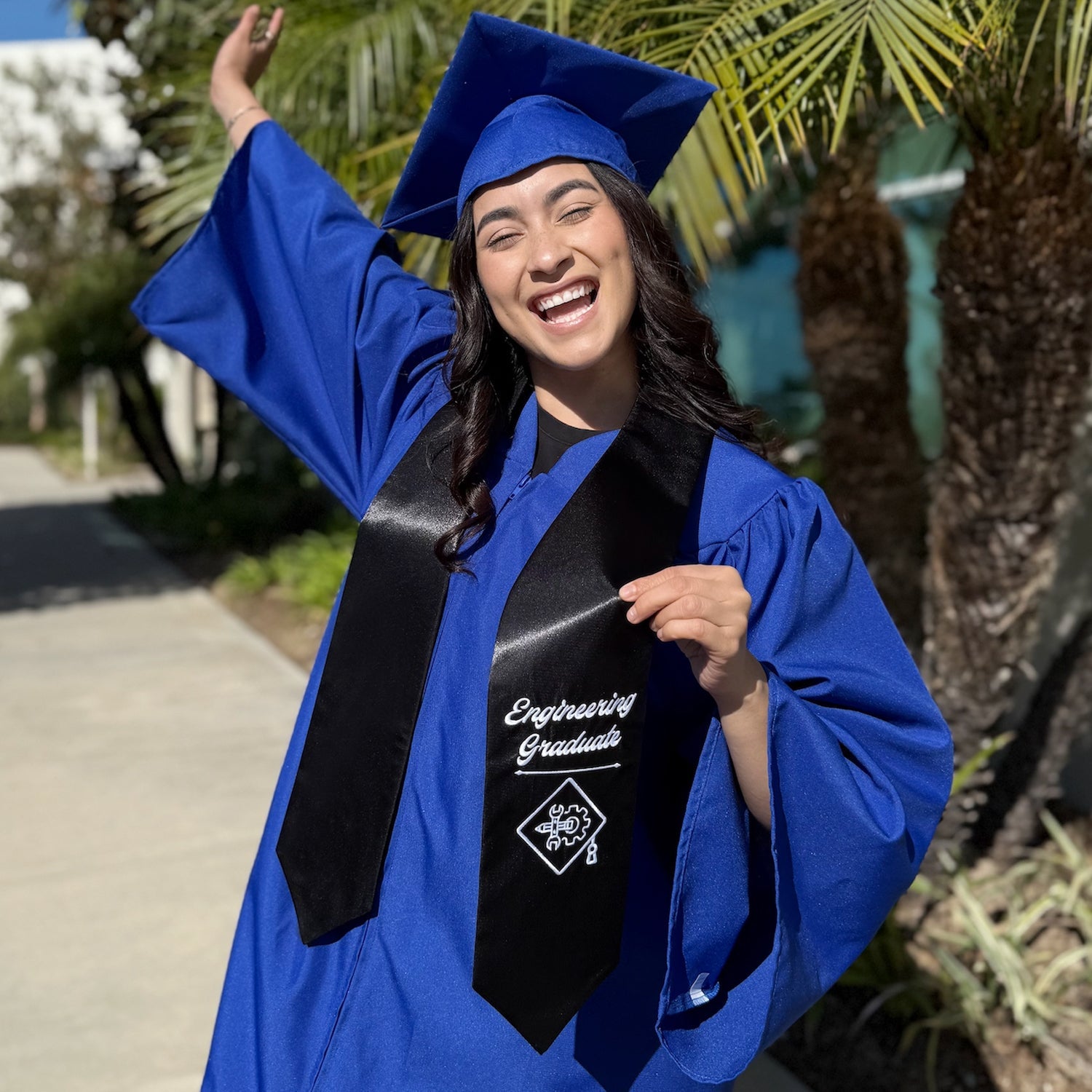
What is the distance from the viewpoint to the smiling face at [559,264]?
1589mm

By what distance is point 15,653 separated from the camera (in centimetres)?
714

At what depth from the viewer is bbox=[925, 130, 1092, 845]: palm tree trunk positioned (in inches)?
120

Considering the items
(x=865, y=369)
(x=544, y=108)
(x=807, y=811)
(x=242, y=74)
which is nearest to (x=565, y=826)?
(x=807, y=811)

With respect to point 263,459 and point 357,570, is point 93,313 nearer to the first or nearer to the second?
point 263,459

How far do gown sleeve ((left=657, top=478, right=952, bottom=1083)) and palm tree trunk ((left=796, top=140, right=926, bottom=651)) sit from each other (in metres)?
2.47

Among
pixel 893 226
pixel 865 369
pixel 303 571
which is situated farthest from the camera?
pixel 303 571

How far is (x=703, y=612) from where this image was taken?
1.27 meters

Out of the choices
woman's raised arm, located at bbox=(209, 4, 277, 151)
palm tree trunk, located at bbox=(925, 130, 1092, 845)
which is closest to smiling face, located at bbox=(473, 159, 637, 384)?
woman's raised arm, located at bbox=(209, 4, 277, 151)

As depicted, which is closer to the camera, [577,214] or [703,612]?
[703,612]

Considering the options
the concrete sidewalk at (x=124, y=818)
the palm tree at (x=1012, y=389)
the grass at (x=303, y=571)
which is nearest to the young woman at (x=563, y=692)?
the palm tree at (x=1012, y=389)

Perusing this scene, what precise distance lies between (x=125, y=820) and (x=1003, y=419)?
3379mm

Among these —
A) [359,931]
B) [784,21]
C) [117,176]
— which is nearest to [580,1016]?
[359,931]

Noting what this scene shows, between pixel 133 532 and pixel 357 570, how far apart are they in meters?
11.1

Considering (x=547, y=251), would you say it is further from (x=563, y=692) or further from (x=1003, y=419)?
(x=1003, y=419)
